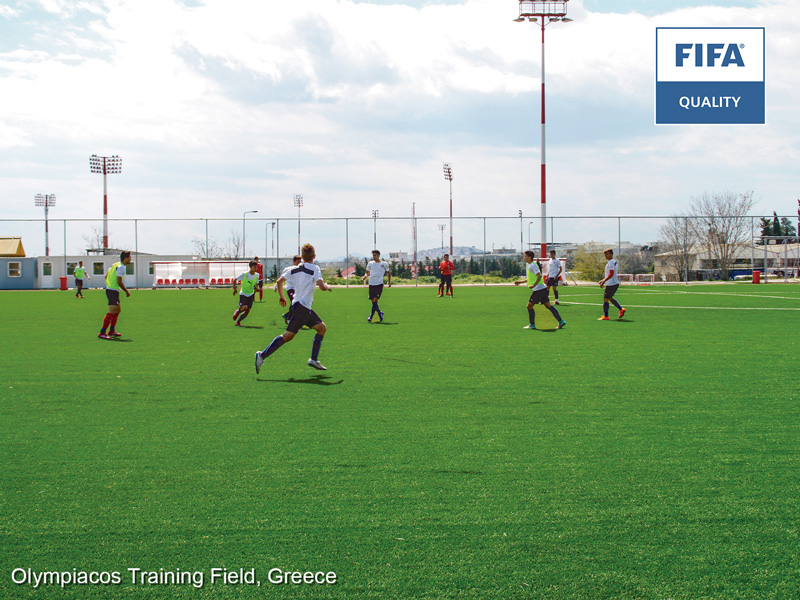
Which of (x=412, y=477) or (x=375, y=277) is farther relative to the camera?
(x=375, y=277)

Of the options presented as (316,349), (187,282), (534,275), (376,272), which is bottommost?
(316,349)

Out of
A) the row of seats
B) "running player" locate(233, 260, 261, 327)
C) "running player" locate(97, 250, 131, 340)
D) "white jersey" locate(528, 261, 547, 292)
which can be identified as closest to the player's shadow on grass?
"running player" locate(97, 250, 131, 340)

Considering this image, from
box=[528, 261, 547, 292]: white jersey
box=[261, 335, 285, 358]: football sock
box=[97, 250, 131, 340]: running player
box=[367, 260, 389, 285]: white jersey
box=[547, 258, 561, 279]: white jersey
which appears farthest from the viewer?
box=[547, 258, 561, 279]: white jersey

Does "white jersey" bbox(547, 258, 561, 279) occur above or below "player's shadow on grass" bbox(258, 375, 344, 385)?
above

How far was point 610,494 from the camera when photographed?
4102 millimetres

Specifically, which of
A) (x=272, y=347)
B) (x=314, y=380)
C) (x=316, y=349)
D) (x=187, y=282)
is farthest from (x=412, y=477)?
(x=187, y=282)

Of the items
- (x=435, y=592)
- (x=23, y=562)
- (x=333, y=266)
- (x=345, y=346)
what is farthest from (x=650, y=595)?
(x=333, y=266)

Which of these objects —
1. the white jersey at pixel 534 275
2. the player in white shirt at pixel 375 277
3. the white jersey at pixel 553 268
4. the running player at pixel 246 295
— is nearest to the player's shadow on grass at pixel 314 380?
the white jersey at pixel 534 275

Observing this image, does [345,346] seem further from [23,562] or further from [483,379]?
[23,562]

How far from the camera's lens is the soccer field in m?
3.18

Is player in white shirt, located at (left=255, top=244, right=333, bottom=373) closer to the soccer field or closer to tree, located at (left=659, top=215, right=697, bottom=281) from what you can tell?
the soccer field

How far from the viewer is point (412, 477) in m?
4.45

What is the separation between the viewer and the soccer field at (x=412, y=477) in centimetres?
318

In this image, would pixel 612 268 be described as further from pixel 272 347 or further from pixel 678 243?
pixel 678 243
